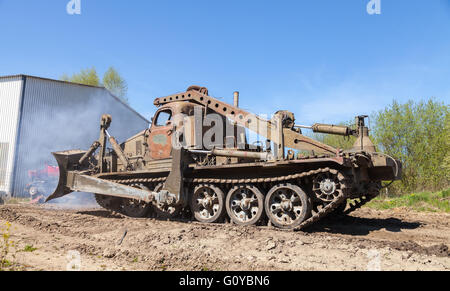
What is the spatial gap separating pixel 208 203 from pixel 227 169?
1148 mm

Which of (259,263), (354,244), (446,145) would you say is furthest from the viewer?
(446,145)

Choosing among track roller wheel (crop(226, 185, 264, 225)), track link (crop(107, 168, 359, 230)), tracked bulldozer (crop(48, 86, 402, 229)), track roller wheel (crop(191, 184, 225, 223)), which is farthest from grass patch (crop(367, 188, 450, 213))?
track roller wheel (crop(191, 184, 225, 223))

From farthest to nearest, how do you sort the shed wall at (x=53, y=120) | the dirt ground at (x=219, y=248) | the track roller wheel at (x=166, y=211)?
1. the shed wall at (x=53, y=120)
2. the track roller wheel at (x=166, y=211)
3. the dirt ground at (x=219, y=248)

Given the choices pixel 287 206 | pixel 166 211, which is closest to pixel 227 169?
pixel 287 206

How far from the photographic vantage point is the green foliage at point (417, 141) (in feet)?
74.5

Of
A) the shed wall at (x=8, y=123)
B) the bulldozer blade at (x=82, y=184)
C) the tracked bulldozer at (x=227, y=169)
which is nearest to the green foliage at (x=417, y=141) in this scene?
the tracked bulldozer at (x=227, y=169)

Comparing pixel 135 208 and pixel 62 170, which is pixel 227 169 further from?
pixel 62 170

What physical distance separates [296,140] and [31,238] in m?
6.39

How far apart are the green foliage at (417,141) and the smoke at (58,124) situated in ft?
68.6

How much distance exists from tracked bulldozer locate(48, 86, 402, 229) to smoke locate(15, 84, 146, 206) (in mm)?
8283

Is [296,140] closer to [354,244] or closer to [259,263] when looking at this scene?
→ [354,244]

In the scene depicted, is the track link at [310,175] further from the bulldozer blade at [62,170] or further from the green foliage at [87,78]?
the green foliage at [87,78]

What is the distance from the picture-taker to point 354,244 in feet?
20.2
